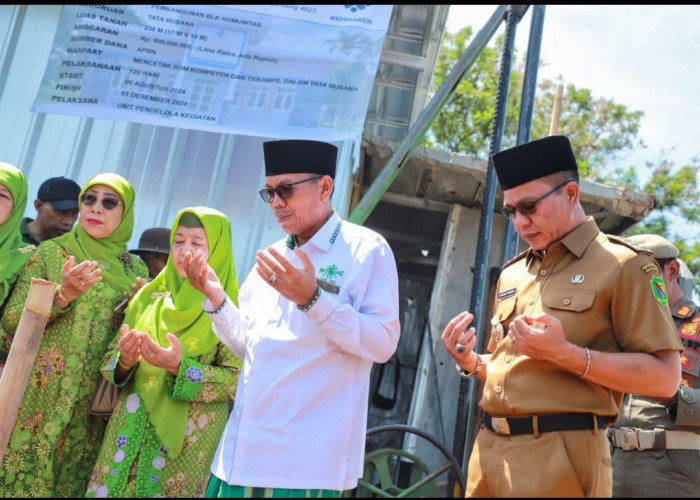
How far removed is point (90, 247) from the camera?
343 cm

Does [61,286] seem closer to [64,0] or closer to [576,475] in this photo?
[576,475]

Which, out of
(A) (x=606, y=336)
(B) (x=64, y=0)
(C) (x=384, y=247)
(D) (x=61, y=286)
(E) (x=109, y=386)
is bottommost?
(E) (x=109, y=386)

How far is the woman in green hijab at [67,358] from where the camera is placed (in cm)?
303

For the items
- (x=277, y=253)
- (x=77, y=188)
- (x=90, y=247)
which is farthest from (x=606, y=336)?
(x=77, y=188)

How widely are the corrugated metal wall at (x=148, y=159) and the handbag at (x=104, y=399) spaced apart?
5.91ft

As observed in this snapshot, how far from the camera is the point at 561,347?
6.31 ft

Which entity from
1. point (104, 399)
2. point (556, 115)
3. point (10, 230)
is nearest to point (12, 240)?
point (10, 230)

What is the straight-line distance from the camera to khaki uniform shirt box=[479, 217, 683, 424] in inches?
78.9

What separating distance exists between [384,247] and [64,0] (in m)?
3.81

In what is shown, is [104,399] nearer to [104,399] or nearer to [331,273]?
[104,399]

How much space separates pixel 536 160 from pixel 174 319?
5.81 feet

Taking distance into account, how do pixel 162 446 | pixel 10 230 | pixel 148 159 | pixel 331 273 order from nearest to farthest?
pixel 331 273 → pixel 162 446 → pixel 10 230 → pixel 148 159

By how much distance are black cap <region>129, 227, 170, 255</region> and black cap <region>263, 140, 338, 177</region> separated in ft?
6.63

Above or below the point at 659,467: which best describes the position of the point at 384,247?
above
